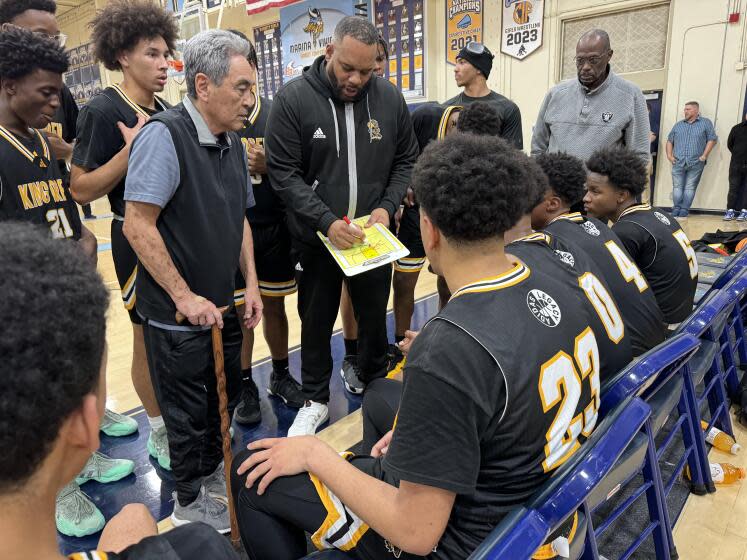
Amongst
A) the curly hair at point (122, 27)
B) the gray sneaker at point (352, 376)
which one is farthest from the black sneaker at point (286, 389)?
the curly hair at point (122, 27)

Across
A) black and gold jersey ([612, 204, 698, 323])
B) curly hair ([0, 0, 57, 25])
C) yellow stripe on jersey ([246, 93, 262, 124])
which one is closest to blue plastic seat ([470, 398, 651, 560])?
black and gold jersey ([612, 204, 698, 323])

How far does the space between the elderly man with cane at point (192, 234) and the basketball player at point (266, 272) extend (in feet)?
2.41

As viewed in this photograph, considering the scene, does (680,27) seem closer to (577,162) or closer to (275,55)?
(577,162)

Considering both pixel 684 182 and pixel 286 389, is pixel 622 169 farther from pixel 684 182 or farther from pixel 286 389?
pixel 684 182

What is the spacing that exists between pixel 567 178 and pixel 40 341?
7.20ft

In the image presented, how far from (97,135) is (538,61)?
857 cm

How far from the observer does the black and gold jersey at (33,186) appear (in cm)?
164

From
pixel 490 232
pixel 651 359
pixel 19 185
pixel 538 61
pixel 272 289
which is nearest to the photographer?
pixel 490 232

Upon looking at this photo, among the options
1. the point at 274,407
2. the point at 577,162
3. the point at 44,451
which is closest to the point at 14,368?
the point at 44,451

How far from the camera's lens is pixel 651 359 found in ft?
4.12

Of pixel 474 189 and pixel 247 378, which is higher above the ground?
pixel 474 189

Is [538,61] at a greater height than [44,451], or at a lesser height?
greater

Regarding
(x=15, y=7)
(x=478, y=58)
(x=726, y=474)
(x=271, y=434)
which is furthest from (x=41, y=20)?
(x=726, y=474)

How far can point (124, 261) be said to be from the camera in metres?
2.15
